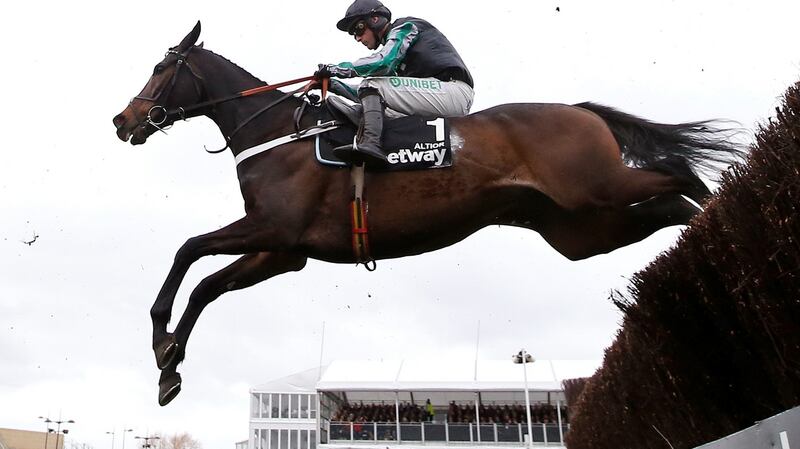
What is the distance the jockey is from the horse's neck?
1.29 feet

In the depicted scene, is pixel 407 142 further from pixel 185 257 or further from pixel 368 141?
pixel 185 257

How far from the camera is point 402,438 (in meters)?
26.6

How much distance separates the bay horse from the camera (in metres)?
4.82

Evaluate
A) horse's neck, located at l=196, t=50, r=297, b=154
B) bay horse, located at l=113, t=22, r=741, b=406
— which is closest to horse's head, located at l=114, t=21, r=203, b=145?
horse's neck, located at l=196, t=50, r=297, b=154

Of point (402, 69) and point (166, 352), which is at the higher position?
point (402, 69)

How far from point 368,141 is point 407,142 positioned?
28 cm

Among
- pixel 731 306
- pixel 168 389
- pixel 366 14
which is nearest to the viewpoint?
pixel 731 306

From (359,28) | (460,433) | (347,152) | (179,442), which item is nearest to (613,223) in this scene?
(347,152)

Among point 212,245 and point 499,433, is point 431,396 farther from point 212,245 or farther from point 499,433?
point 212,245

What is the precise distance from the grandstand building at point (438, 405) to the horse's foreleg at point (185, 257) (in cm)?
2077

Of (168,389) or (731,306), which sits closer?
(731,306)

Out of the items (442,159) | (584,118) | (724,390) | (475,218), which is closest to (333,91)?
(442,159)

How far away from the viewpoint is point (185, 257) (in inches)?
195

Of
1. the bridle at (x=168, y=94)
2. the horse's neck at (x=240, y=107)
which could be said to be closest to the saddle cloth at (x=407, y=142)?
the horse's neck at (x=240, y=107)
